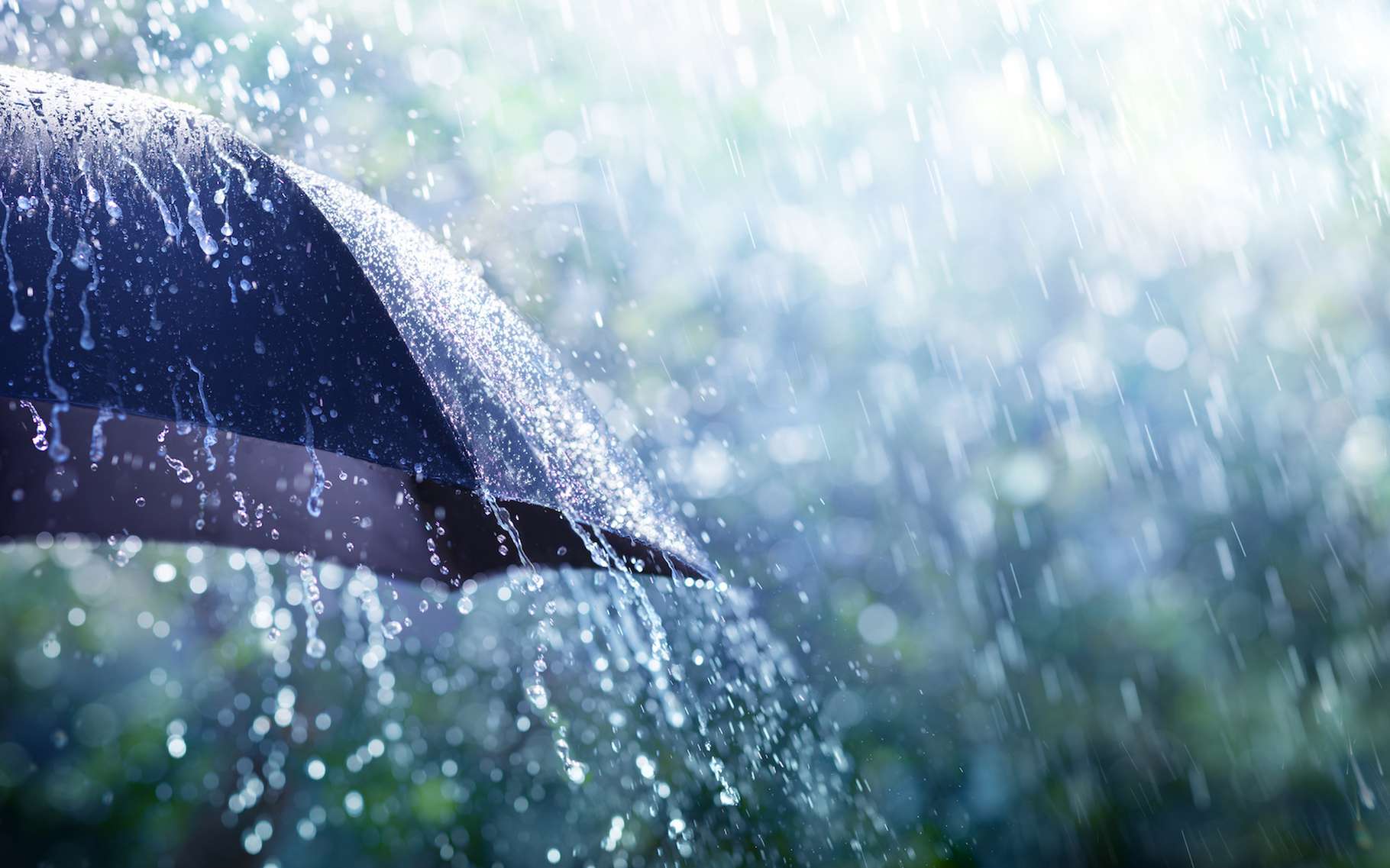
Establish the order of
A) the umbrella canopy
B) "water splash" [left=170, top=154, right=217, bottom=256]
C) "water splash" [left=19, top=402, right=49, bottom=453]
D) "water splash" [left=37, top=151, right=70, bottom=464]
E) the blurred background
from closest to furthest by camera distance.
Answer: "water splash" [left=37, top=151, right=70, bottom=464] → the umbrella canopy → "water splash" [left=170, top=154, right=217, bottom=256] → "water splash" [left=19, top=402, right=49, bottom=453] → the blurred background

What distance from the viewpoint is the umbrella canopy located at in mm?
1119

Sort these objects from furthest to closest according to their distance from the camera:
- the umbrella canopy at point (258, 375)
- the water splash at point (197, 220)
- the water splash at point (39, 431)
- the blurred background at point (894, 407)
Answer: the blurred background at point (894, 407) < the water splash at point (39, 431) < the water splash at point (197, 220) < the umbrella canopy at point (258, 375)

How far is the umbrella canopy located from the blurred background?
304 cm

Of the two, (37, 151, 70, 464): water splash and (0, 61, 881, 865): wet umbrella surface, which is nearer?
(37, 151, 70, 464): water splash

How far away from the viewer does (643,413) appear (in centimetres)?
521

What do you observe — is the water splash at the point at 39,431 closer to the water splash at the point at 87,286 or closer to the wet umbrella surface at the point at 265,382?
the wet umbrella surface at the point at 265,382

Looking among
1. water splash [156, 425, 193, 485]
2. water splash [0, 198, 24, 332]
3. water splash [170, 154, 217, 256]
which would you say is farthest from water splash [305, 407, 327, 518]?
water splash [0, 198, 24, 332]

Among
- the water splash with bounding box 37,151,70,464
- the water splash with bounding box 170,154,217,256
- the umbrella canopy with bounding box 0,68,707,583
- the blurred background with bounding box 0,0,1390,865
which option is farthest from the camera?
the blurred background with bounding box 0,0,1390,865

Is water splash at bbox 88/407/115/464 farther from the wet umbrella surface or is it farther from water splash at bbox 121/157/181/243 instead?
water splash at bbox 121/157/181/243

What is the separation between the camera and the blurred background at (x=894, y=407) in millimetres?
4469

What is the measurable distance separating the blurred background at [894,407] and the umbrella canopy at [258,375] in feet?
9.99

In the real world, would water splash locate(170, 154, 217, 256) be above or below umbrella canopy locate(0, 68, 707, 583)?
above

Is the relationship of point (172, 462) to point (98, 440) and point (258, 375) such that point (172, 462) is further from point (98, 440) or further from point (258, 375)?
point (258, 375)

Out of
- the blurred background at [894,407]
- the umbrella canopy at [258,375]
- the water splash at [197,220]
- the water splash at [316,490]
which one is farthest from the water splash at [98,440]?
the blurred background at [894,407]
